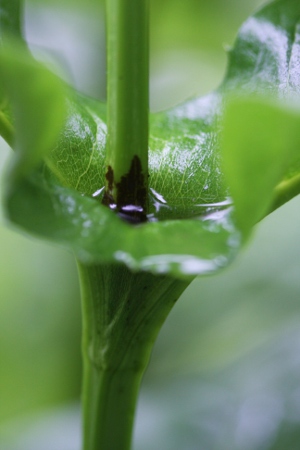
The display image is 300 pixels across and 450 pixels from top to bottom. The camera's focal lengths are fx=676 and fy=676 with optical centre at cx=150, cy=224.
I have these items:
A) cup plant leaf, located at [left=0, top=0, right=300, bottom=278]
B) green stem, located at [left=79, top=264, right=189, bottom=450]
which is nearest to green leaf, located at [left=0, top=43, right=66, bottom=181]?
cup plant leaf, located at [left=0, top=0, right=300, bottom=278]

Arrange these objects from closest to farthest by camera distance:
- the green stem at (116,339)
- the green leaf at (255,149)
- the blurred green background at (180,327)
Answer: the green leaf at (255,149) < the green stem at (116,339) < the blurred green background at (180,327)

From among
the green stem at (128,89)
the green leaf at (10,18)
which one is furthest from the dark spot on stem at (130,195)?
the green leaf at (10,18)

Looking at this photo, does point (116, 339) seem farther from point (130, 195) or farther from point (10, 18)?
point (10, 18)

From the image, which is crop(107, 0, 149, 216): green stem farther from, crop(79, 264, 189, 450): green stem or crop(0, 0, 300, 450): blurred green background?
crop(0, 0, 300, 450): blurred green background

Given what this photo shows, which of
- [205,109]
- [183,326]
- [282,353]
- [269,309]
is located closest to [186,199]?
[205,109]

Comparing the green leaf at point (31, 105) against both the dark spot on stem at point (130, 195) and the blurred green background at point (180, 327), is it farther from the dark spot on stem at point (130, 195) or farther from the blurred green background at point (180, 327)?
the blurred green background at point (180, 327)
